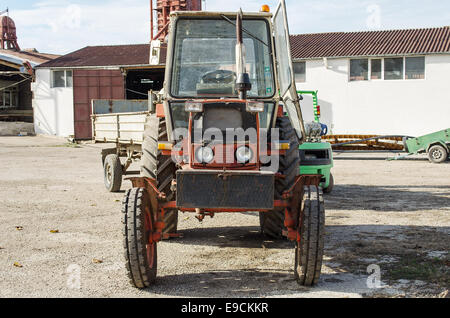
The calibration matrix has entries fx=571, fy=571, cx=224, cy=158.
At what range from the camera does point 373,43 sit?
26.9 metres

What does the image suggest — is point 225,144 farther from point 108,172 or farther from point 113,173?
point 108,172

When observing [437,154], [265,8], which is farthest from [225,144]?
[437,154]

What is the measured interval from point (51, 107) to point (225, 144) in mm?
27863

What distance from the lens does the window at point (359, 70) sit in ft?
85.3

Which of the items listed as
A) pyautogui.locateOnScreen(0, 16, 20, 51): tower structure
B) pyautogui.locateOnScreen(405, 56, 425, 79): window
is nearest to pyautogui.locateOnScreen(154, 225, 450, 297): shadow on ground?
pyautogui.locateOnScreen(405, 56, 425, 79): window

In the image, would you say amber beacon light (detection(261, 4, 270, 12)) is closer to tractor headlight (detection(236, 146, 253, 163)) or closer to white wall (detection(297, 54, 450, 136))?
tractor headlight (detection(236, 146, 253, 163))

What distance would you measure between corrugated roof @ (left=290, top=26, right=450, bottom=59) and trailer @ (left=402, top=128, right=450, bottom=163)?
811 centimetres

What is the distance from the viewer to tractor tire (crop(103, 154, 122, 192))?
35.9 feet

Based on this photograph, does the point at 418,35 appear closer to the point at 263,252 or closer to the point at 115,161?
the point at 115,161

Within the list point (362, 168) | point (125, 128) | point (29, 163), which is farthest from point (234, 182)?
point (29, 163)

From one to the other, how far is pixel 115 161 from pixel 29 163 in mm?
7521

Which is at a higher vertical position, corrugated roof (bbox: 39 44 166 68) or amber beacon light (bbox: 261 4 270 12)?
corrugated roof (bbox: 39 44 166 68)

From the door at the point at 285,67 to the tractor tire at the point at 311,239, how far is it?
5.30 feet
